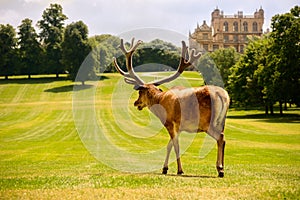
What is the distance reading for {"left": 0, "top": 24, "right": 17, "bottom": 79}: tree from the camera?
10053cm

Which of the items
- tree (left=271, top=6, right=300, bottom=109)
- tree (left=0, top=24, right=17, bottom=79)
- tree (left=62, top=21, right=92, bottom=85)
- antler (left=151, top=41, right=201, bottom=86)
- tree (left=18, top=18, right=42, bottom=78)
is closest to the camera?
antler (left=151, top=41, right=201, bottom=86)

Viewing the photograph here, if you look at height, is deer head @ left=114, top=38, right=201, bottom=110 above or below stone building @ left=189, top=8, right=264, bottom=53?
below

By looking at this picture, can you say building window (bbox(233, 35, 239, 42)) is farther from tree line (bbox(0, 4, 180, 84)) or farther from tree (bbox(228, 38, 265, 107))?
tree (bbox(228, 38, 265, 107))

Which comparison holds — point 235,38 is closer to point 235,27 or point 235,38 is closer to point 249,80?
point 235,27

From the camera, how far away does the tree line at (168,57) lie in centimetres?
2074

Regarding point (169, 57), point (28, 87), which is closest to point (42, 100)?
point (28, 87)

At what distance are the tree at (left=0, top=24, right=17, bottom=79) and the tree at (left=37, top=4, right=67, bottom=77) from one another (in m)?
8.48

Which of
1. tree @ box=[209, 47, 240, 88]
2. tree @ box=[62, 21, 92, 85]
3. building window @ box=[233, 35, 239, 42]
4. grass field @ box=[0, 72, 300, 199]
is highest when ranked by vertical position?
building window @ box=[233, 35, 239, 42]

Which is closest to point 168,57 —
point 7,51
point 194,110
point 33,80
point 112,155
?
point 194,110

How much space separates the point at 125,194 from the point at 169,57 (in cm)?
797

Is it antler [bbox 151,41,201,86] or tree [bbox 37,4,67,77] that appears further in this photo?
tree [bbox 37,4,67,77]

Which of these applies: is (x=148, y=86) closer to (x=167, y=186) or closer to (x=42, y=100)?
(x=167, y=186)

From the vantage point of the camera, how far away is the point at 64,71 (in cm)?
10619

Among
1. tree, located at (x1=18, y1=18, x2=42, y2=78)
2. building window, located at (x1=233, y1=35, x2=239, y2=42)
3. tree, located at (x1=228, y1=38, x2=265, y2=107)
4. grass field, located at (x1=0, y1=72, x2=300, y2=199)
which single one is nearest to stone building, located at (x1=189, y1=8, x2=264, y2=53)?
building window, located at (x1=233, y1=35, x2=239, y2=42)
